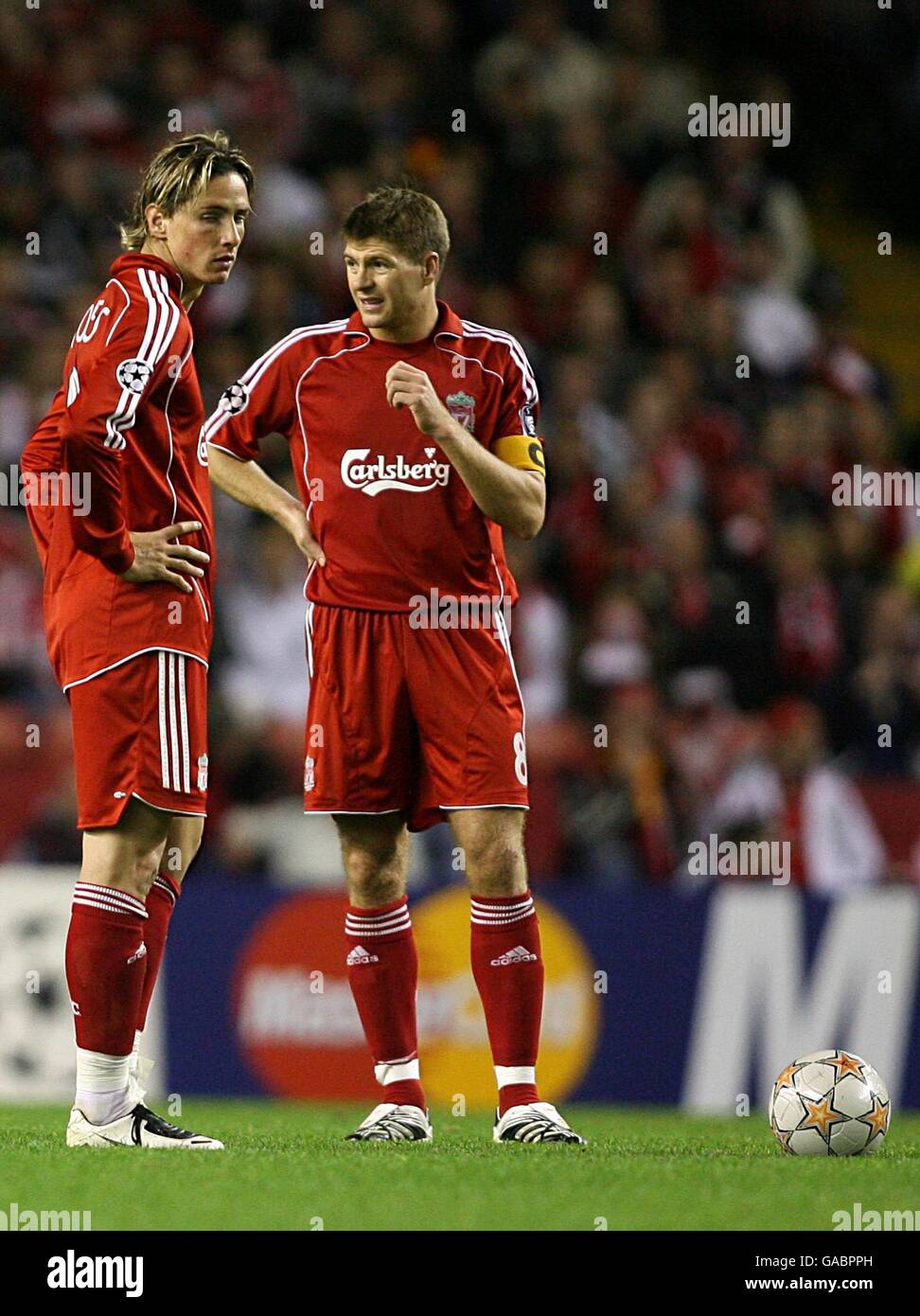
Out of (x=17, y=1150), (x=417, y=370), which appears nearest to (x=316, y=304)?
(x=417, y=370)

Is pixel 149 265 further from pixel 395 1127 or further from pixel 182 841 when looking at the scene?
pixel 395 1127

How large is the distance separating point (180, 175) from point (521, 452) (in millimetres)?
1171

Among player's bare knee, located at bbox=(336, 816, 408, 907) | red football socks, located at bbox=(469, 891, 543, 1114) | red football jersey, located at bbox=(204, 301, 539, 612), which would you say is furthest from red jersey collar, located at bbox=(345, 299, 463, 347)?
red football socks, located at bbox=(469, 891, 543, 1114)

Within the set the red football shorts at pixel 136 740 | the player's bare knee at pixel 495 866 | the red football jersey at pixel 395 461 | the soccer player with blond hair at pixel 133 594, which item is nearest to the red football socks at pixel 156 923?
the soccer player with blond hair at pixel 133 594

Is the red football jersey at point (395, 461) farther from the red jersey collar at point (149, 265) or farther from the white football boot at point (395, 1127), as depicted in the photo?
the white football boot at point (395, 1127)

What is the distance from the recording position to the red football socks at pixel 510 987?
5629 mm

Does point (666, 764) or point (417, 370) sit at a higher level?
point (417, 370)

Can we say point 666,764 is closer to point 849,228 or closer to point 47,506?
point 47,506

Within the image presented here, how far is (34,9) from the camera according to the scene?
45.4 ft

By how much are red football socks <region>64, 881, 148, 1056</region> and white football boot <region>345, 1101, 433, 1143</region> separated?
823 mm

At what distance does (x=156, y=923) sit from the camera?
218 inches

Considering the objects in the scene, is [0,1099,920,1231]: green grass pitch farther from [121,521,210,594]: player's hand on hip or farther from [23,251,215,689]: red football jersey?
[121,521,210,594]: player's hand on hip

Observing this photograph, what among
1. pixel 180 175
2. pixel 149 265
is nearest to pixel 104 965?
Result: pixel 149 265
